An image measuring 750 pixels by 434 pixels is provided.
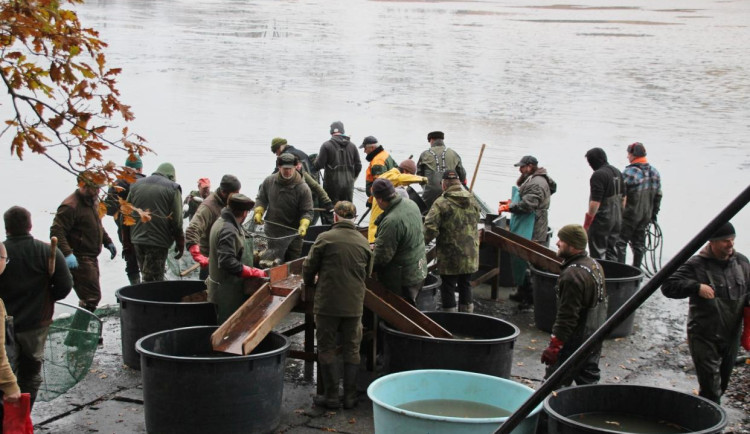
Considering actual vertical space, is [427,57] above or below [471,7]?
below

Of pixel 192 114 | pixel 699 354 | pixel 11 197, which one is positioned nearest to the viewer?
pixel 699 354

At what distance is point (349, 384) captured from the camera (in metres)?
8.78

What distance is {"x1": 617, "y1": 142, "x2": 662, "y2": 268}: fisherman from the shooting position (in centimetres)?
1312

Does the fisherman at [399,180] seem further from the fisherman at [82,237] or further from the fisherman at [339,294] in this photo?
the fisherman at [82,237]

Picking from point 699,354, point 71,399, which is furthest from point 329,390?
point 699,354

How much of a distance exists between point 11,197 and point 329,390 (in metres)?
11.5

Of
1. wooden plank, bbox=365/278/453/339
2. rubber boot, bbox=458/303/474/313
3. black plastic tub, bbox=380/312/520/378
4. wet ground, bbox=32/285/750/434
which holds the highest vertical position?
wooden plank, bbox=365/278/453/339

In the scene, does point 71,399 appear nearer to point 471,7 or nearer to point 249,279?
point 249,279

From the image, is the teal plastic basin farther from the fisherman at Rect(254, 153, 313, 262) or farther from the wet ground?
the fisherman at Rect(254, 153, 313, 262)

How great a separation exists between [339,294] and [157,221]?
336 centimetres

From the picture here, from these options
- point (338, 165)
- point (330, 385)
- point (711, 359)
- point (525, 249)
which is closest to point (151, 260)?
point (330, 385)

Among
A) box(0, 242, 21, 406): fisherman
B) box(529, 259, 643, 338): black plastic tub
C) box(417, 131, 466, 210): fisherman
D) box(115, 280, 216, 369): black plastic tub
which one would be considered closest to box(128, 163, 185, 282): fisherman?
box(115, 280, 216, 369): black plastic tub

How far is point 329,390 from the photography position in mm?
8750

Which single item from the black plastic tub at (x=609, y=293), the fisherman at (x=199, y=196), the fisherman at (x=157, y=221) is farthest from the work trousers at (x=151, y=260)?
the black plastic tub at (x=609, y=293)
